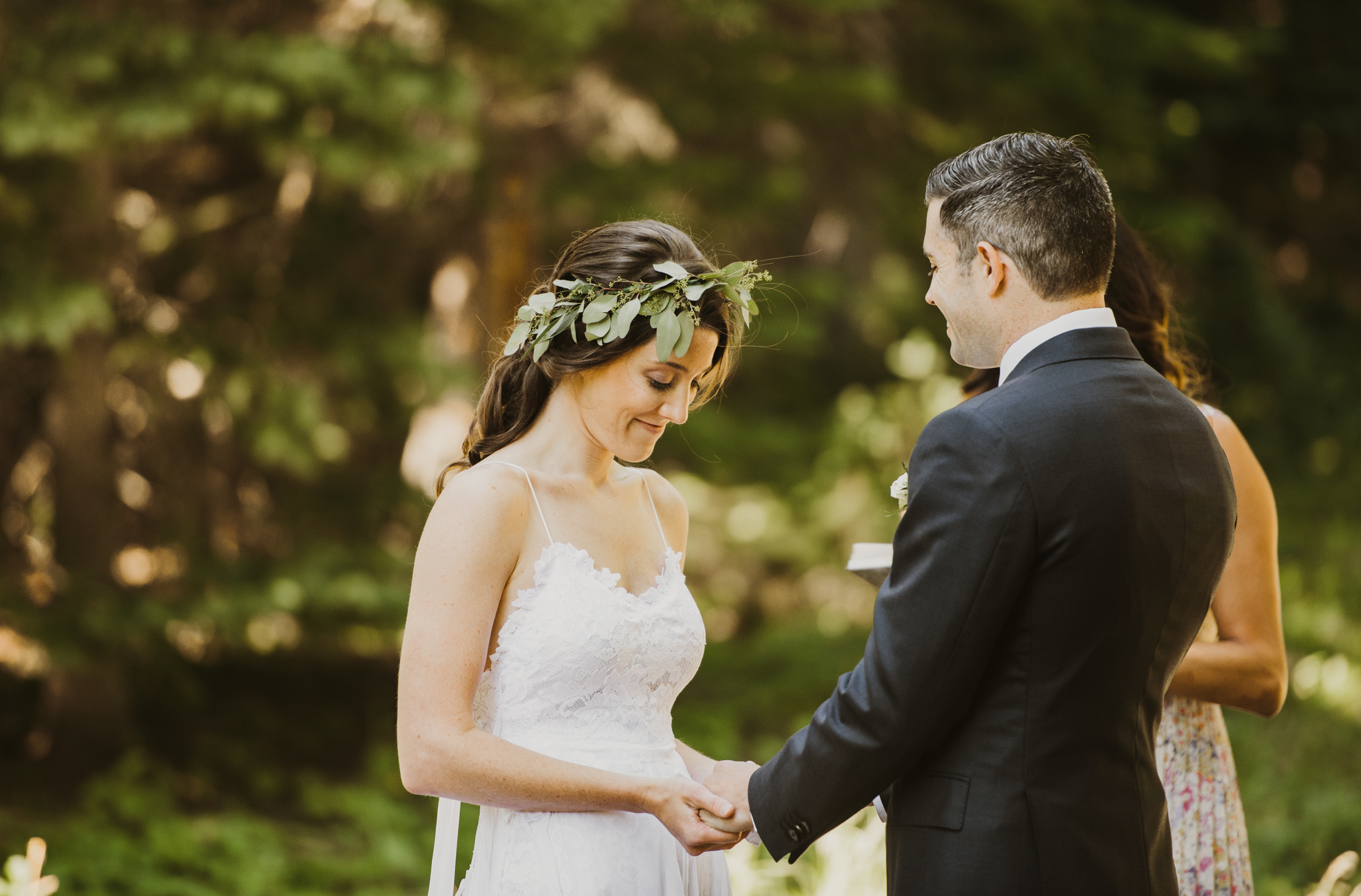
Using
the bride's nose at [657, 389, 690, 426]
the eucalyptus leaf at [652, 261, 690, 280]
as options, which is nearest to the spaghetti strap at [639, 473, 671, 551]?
the bride's nose at [657, 389, 690, 426]

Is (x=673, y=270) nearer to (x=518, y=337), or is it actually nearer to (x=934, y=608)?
(x=518, y=337)

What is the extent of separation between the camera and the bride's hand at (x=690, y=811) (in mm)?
2184

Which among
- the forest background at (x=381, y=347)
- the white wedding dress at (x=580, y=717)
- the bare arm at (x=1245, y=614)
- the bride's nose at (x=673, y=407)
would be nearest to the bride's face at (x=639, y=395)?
the bride's nose at (x=673, y=407)

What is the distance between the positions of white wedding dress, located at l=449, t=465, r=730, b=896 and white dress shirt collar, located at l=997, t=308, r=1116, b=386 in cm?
94

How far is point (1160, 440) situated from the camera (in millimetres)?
1812

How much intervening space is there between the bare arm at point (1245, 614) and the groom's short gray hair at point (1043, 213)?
890 mm

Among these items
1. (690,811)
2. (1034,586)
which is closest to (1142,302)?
(1034,586)

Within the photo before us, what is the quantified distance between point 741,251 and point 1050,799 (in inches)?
334

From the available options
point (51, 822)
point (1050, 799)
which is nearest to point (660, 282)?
point (1050, 799)

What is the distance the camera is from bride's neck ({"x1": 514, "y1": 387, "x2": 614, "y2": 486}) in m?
2.47

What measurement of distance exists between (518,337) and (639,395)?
31 centimetres

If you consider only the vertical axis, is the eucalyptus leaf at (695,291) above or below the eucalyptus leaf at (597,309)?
above

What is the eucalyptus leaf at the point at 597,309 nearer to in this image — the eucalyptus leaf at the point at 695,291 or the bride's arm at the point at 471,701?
the eucalyptus leaf at the point at 695,291

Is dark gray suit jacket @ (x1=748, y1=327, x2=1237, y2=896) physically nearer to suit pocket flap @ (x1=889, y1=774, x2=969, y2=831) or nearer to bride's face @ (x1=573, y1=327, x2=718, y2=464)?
suit pocket flap @ (x1=889, y1=774, x2=969, y2=831)
